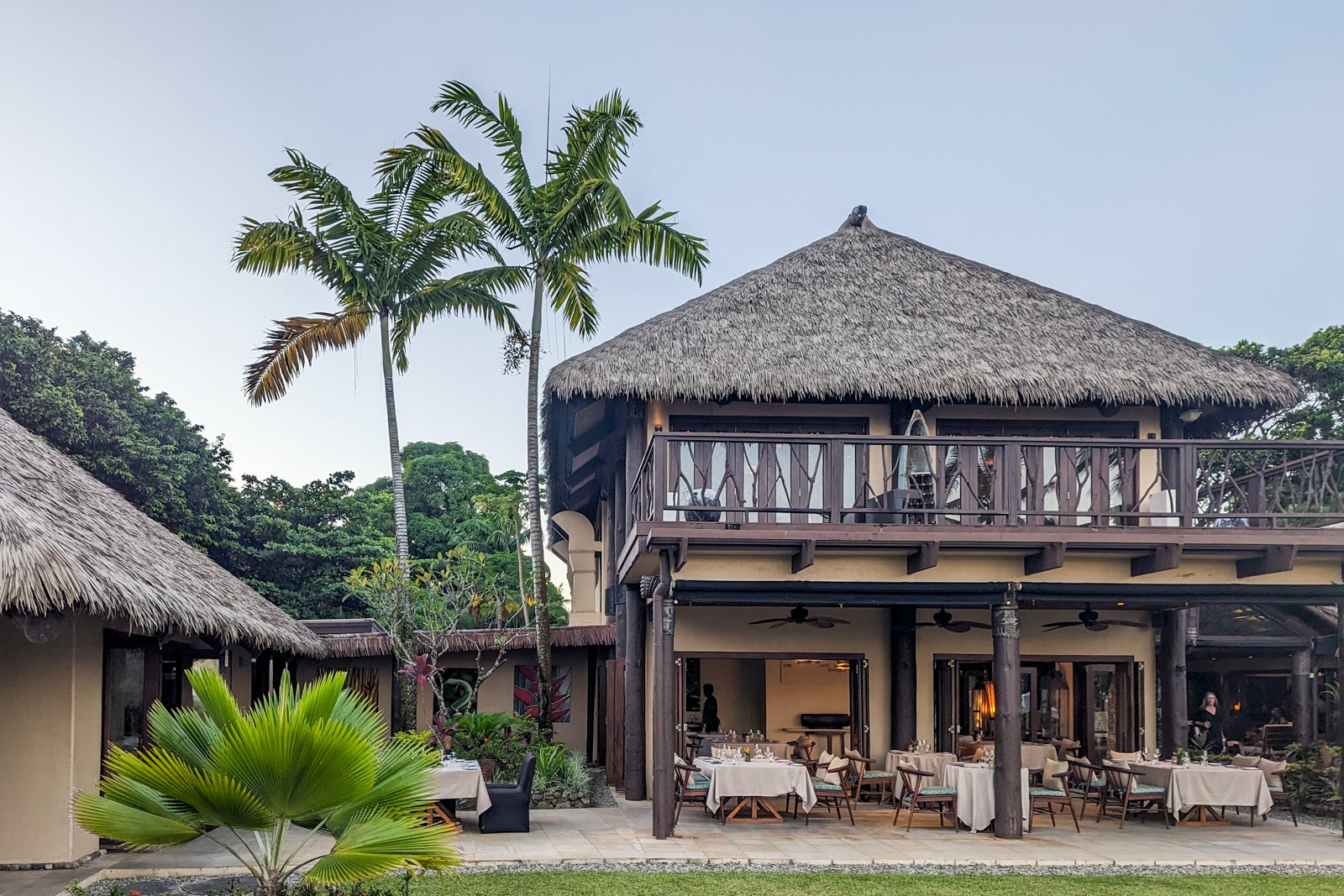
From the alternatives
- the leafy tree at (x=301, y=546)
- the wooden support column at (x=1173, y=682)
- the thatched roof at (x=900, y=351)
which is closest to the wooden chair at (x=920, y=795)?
the wooden support column at (x=1173, y=682)

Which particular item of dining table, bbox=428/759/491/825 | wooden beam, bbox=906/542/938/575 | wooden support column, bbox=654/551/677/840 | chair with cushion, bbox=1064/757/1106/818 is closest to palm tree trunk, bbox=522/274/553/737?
dining table, bbox=428/759/491/825

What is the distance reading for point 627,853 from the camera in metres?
9.82

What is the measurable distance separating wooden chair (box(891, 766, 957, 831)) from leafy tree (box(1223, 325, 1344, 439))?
53.8 feet

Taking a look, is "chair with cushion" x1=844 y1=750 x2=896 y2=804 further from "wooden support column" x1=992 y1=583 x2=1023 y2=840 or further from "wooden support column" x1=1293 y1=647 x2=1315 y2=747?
"wooden support column" x1=1293 y1=647 x2=1315 y2=747

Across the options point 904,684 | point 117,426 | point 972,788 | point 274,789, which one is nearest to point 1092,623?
point 904,684

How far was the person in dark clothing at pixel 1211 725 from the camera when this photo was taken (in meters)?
17.6

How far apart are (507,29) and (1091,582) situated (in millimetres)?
11705

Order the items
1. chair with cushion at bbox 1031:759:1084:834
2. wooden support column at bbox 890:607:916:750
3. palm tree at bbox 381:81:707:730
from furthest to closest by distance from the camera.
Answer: palm tree at bbox 381:81:707:730, wooden support column at bbox 890:607:916:750, chair with cushion at bbox 1031:759:1084:834

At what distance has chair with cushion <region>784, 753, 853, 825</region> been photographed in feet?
37.9

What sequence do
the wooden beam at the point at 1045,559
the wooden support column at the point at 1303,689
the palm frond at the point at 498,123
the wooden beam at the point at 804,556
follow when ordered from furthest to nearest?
the wooden support column at the point at 1303,689 < the palm frond at the point at 498,123 < the wooden beam at the point at 1045,559 < the wooden beam at the point at 804,556

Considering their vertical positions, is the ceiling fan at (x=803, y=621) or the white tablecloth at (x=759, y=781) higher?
the ceiling fan at (x=803, y=621)

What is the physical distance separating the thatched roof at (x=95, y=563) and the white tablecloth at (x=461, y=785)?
8.06 feet

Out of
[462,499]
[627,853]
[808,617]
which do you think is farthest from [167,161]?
[462,499]

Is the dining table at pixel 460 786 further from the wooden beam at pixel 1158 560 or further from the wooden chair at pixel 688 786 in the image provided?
the wooden beam at pixel 1158 560
